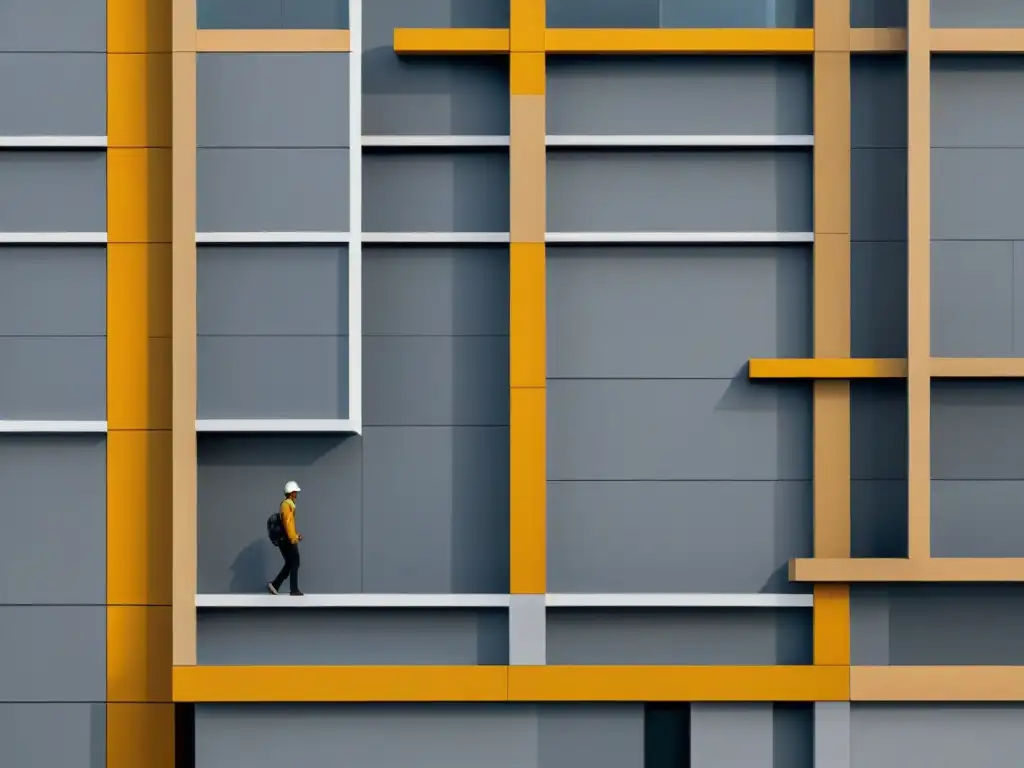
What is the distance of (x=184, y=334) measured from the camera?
12.3m

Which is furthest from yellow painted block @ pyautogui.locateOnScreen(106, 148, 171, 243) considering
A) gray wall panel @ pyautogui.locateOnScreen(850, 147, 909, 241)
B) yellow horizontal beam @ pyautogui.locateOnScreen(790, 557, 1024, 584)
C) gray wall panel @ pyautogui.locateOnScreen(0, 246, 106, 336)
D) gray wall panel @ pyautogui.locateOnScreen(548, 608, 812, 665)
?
yellow horizontal beam @ pyautogui.locateOnScreen(790, 557, 1024, 584)

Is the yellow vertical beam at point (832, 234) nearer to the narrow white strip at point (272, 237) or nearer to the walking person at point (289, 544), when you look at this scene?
the narrow white strip at point (272, 237)

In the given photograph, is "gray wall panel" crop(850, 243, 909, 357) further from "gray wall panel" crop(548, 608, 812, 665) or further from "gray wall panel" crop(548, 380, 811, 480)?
"gray wall panel" crop(548, 608, 812, 665)

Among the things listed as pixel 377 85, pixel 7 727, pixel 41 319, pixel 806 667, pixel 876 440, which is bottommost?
pixel 7 727

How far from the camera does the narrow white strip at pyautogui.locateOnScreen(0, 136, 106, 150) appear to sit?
42.3 feet

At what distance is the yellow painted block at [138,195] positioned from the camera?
514 inches

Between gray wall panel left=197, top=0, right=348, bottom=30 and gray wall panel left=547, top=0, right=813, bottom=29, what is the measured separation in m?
2.53

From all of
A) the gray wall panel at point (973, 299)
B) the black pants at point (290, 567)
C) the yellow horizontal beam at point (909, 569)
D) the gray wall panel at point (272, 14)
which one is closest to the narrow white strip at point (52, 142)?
the gray wall panel at point (272, 14)

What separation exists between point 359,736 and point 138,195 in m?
6.90

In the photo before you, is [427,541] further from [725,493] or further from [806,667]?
[806,667]

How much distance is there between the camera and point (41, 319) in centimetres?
1298

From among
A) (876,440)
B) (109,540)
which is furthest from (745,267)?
(109,540)

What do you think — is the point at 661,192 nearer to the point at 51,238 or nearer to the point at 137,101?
the point at 137,101

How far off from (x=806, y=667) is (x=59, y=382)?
9.36 metres
